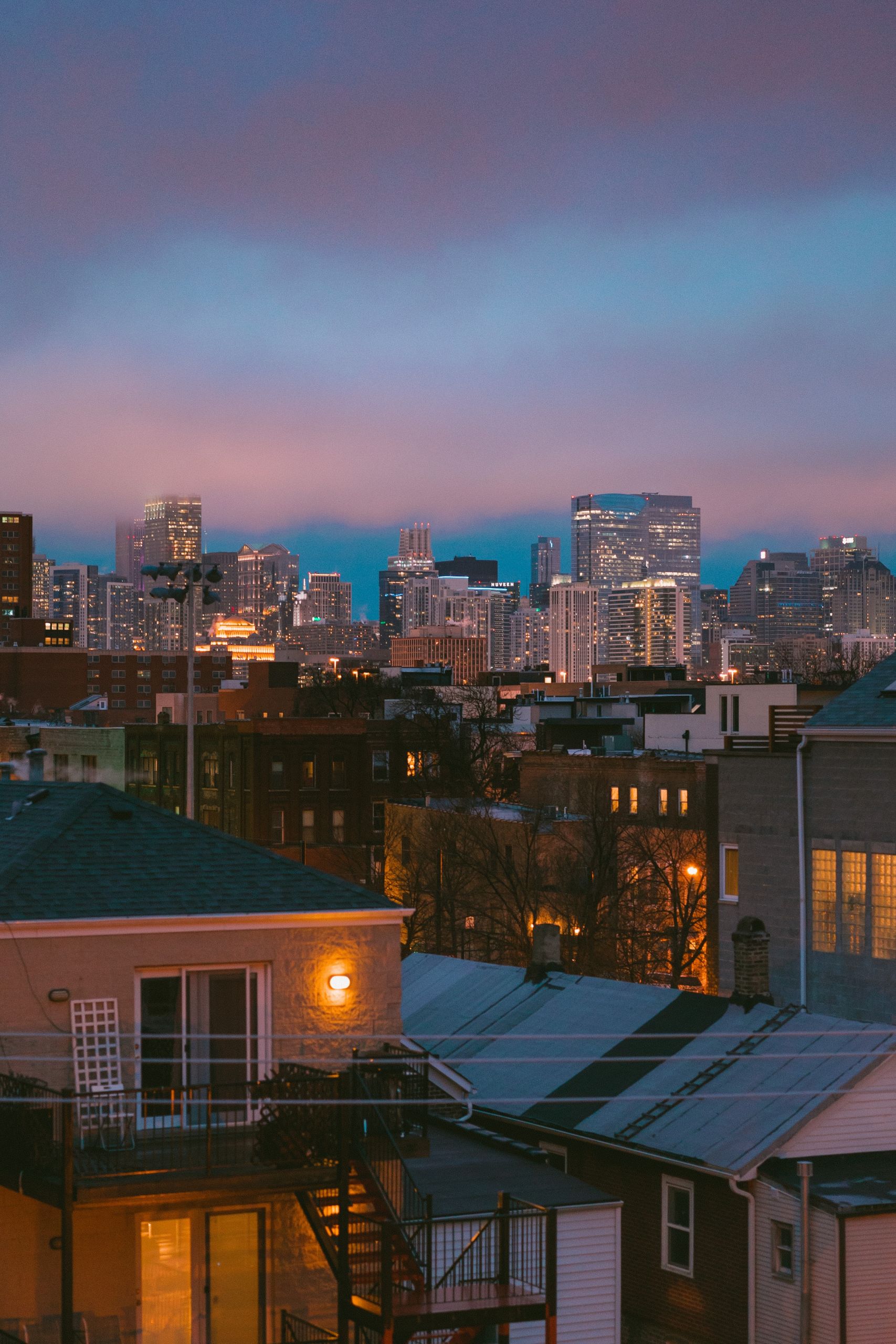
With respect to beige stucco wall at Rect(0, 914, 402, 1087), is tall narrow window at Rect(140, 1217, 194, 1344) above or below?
below

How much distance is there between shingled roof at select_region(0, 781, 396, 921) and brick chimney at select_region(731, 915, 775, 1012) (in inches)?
299

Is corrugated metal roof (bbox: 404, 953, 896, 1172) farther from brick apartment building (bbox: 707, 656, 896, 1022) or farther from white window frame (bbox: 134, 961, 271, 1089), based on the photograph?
brick apartment building (bbox: 707, 656, 896, 1022)

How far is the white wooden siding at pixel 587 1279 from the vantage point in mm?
19922

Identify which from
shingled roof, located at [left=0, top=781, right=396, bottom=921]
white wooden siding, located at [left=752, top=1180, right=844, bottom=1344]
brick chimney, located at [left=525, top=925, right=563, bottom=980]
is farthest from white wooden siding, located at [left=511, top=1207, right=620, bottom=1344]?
brick chimney, located at [left=525, top=925, right=563, bottom=980]

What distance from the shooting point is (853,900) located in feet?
101

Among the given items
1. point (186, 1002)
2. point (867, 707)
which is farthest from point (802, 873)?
point (186, 1002)

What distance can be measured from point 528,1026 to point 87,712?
112 meters

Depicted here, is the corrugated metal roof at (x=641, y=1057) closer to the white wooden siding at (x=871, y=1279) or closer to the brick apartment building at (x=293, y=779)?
the white wooden siding at (x=871, y=1279)

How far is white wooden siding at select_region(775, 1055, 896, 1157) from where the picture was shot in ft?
68.9

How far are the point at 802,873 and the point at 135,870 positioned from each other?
16949 mm

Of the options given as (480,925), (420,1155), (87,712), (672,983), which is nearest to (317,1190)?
(420,1155)

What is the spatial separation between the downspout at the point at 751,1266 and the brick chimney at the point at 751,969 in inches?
Result: 149

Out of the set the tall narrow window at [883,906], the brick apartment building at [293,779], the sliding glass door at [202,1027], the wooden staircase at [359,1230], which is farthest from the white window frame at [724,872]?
the brick apartment building at [293,779]

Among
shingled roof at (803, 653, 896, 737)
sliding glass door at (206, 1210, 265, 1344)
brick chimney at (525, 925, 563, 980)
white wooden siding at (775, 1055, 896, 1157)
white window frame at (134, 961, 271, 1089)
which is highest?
shingled roof at (803, 653, 896, 737)
